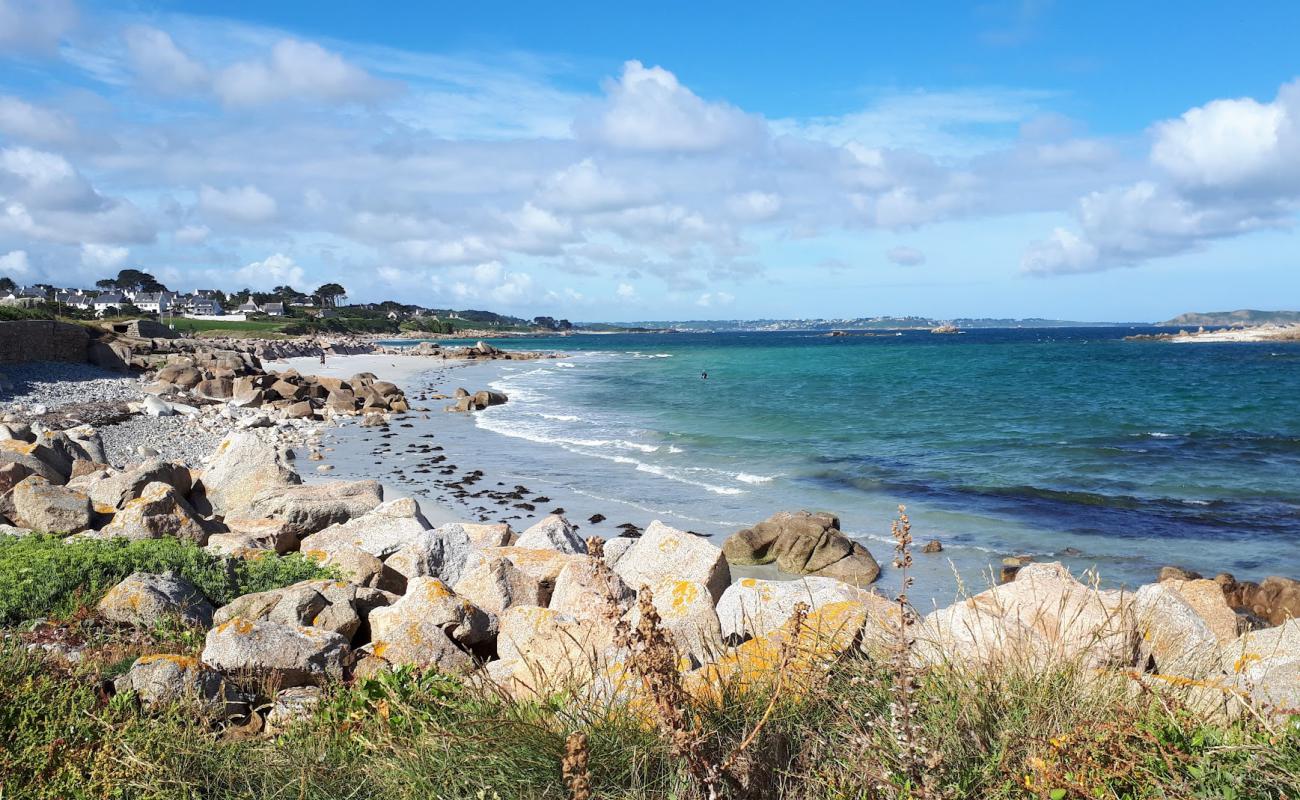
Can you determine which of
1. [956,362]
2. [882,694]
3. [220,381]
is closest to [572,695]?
[882,694]

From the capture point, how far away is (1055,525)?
A: 1533cm

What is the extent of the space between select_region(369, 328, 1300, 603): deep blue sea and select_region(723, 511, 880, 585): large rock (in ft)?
3.10

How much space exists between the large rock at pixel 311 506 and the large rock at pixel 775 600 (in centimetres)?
611

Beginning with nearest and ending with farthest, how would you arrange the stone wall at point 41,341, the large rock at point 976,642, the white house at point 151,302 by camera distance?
the large rock at point 976,642 < the stone wall at point 41,341 < the white house at point 151,302

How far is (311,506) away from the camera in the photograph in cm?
1087

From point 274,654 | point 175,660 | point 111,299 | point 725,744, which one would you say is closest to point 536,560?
point 274,654

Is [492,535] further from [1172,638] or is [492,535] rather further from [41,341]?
[41,341]

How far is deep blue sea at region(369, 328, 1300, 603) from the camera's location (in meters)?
14.5

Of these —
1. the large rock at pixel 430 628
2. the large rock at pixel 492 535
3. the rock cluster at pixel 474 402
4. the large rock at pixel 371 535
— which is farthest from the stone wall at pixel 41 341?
the large rock at pixel 430 628

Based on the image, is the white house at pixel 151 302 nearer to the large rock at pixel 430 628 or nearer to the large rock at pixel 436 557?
the large rock at pixel 436 557

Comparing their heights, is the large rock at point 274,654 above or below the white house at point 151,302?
below

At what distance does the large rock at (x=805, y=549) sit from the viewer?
12.3m

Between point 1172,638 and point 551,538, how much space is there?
660 cm

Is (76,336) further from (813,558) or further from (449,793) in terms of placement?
(449,793)
